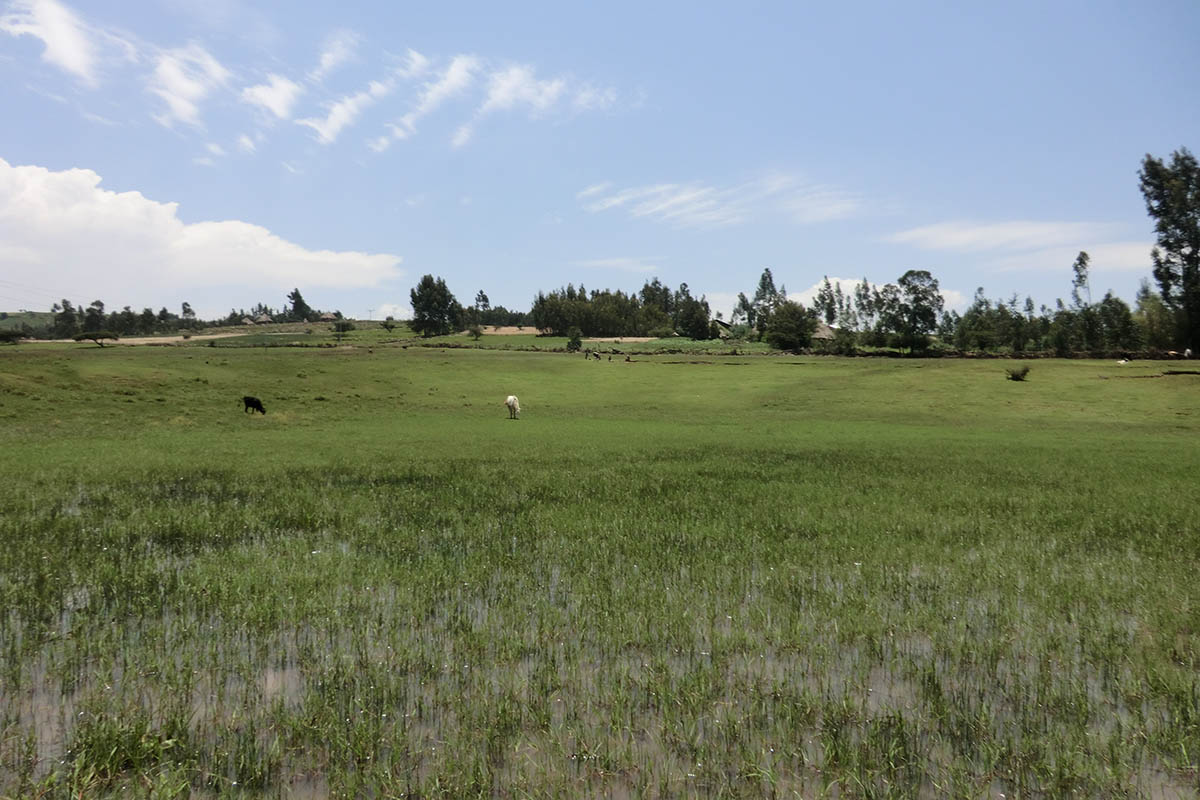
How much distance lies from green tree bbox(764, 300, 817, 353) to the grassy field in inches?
4713

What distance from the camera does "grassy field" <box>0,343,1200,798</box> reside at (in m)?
5.69

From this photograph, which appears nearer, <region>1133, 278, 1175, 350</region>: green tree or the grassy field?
the grassy field

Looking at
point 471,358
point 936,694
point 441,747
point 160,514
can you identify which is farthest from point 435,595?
point 471,358

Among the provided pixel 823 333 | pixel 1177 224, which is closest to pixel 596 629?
pixel 1177 224

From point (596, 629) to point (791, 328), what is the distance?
143576 mm

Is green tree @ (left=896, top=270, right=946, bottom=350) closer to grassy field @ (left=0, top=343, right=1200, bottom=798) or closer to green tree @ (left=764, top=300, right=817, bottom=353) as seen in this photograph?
green tree @ (left=764, top=300, right=817, bottom=353)

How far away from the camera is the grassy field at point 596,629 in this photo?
5691 millimetres

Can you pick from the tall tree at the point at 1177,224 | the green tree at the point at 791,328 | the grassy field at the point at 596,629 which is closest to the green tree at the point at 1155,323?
the tall tree at the point at 1177,224

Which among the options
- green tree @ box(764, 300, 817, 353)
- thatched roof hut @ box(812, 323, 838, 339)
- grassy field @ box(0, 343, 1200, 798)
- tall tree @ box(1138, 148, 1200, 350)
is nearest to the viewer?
grassy field @ box(0, 343, 1200, 798)

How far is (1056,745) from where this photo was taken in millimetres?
5977

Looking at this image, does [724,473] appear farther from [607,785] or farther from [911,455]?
[607,785]

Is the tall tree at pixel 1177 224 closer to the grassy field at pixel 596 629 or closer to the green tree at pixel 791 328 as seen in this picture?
the green tree at pixel 791 328

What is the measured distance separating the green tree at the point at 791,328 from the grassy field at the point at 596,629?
393ft

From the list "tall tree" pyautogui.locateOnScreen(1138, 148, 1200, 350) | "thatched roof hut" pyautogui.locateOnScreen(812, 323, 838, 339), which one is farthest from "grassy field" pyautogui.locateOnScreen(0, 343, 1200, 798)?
"thatched roof hut" pyautogui.locateOnScreen(812, 323, 838, 339)
